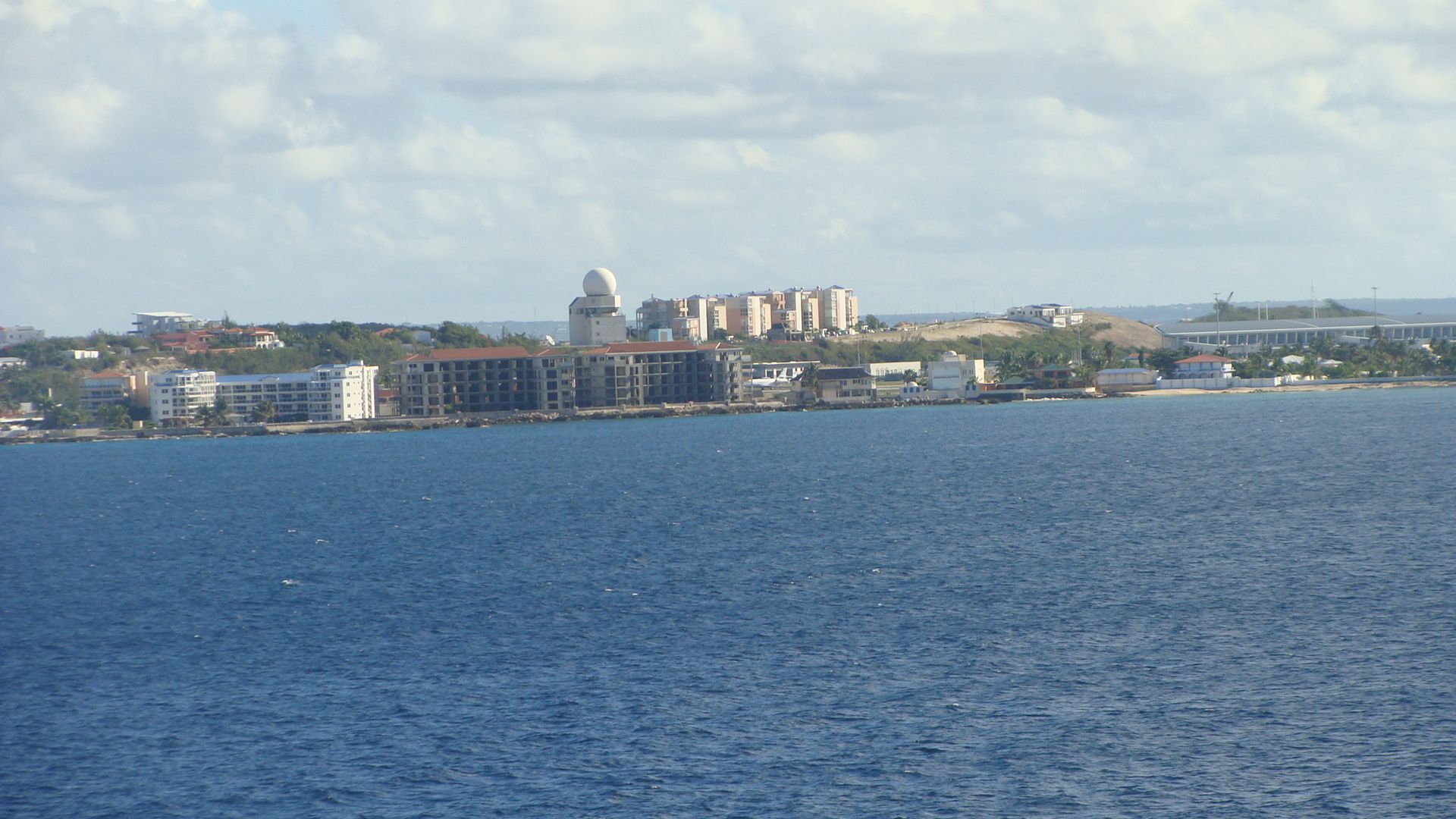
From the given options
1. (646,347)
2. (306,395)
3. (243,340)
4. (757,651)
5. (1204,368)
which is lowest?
(757,651)

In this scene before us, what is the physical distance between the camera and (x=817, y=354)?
175 meters

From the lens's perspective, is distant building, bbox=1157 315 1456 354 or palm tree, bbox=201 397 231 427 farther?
distant building, bbox=1157 315 1456 354

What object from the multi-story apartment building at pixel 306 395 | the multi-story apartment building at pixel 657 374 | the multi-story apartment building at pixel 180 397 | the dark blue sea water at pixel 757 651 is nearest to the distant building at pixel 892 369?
the multi-story apartment building at pixel 657 374

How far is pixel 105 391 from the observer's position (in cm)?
12719

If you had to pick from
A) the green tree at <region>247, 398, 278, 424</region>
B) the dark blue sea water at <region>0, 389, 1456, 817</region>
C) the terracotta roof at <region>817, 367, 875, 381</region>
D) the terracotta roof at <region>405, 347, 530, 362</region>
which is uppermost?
the terracotta roof at <region>405, 347, 530, 362</region>

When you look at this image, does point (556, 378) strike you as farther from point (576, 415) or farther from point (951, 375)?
point (951, 375)

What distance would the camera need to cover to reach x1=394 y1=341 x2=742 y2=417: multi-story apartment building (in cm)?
12825

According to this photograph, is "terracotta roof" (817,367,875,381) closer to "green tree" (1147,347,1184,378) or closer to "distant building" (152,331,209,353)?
"green tree" (1147,347,1184,378)

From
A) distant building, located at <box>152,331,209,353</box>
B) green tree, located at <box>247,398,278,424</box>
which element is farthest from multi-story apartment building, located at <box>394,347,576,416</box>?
distant building, located at <box>152,331,209,353</box>

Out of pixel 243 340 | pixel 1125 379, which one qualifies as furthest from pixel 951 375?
pixel 243 340

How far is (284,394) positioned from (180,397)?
9.31 m

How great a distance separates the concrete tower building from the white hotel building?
28448 mm

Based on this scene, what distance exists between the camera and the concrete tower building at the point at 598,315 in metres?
147

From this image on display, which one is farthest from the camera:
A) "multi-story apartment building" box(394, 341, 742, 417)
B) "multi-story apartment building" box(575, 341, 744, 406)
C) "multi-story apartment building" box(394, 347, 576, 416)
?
"multi-story apartment building" box(575, 341, 744, 406)
